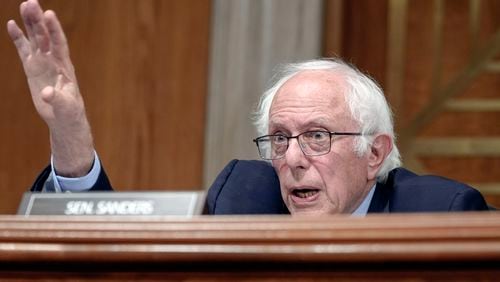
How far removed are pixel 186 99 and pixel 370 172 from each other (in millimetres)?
1445

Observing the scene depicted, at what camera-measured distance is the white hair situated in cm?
264

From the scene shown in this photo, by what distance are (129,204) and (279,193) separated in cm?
114

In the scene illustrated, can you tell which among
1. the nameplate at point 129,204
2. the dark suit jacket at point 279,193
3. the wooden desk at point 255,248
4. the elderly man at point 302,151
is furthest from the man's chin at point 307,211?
the wooden desk at point 255,248

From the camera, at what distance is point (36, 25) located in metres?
2.24

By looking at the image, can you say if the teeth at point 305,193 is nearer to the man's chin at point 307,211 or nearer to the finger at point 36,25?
the man's chin at point 307,211

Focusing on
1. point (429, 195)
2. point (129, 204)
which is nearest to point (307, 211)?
point (429, 195)

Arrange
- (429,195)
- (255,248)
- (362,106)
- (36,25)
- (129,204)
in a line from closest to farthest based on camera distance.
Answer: (255,248) → (129,204) → (36,25) → (429,195) → (362,106)

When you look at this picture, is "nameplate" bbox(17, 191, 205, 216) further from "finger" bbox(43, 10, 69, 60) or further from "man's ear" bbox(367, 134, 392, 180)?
"man's ear" bbox(367, 134, 392, 180)

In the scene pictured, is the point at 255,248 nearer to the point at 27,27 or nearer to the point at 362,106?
the point at 27,27

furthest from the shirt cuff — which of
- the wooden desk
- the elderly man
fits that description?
the wooden desk

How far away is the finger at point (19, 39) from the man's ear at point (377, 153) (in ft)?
2.87

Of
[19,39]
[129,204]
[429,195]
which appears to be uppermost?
[19,39]

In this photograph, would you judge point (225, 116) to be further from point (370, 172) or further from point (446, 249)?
point (446, 249)

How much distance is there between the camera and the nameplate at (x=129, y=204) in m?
1.61
